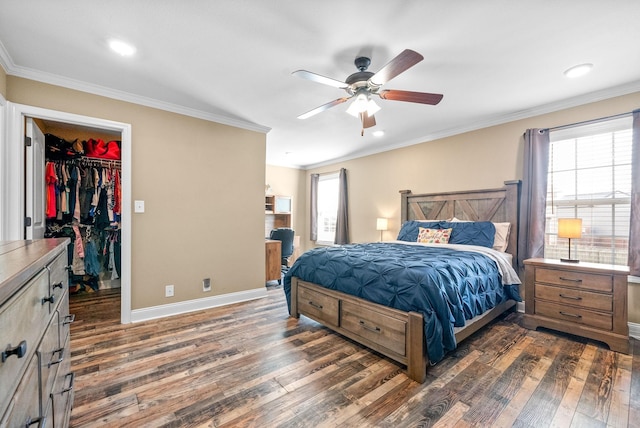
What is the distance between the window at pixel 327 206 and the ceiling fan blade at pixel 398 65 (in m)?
4.05

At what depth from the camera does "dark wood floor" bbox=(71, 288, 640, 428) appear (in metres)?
1.59

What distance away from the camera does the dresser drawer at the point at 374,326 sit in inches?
→ 80.9

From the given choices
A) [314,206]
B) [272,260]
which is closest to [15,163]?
[272,260]

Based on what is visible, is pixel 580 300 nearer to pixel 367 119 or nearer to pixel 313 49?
pixel 367 119

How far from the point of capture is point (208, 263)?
11.4 ft

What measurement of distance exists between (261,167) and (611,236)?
160 inches

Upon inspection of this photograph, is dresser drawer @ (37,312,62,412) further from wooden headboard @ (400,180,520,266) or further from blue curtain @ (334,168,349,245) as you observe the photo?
blue curtain @ (334,168,349,245)

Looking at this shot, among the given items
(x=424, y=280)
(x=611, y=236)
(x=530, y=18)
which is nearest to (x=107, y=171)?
(x=424, y=280)

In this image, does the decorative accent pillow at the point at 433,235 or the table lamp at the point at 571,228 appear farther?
the decorative accent pillow at the point at 433,235

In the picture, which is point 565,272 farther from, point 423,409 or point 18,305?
point 18,305

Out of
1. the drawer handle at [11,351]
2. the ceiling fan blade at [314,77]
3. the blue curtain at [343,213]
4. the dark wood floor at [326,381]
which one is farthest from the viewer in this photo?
the blue curtain at [343,213]

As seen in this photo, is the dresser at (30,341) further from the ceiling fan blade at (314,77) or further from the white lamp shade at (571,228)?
the white lamp shade at (571,228)

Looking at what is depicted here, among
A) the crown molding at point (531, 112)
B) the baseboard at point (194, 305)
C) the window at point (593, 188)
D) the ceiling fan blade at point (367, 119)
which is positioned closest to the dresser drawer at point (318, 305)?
the baseboard at point (194, 305)

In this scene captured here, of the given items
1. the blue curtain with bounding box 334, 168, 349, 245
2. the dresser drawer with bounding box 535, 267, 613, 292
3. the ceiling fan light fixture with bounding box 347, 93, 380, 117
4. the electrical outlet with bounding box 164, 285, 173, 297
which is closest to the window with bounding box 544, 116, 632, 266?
the dresser drawer with bounding box 535, 267, 613, 292
